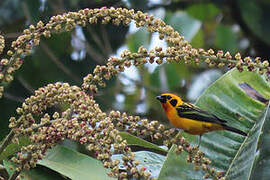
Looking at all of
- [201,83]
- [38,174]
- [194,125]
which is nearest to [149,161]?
[194,125]

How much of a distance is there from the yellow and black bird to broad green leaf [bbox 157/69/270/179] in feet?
0.13

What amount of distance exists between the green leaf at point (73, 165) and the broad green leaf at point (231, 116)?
0.25 m

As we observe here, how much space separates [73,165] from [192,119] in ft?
1.86

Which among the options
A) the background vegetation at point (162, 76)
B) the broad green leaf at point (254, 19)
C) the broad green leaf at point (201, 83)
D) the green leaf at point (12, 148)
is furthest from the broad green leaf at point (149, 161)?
the broad green leaf at point (254, 19)


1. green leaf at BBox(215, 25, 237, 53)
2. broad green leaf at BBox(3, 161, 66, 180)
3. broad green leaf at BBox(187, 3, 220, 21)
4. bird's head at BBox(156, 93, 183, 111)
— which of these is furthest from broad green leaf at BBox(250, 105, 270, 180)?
broad green leaf at BBox(187, 3, 220, 21)

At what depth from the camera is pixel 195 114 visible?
2.14 meters

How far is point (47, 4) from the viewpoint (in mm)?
4902

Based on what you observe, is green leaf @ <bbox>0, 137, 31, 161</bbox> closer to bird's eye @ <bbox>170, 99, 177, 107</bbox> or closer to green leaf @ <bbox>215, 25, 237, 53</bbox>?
bird's eye @ <bbox>170, 99, 177, 107</bbox>

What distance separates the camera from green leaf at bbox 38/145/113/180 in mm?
1827

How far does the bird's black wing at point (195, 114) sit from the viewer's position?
2.03 metres

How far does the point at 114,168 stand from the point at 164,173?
17.3 inches

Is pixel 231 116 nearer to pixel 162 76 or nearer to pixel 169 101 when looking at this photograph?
pixel 169 101

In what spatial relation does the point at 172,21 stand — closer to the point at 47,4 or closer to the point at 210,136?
the point at 47,4

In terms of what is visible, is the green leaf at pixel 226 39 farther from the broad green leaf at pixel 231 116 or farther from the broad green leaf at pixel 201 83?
the broad green leaf at pixel 231 116
